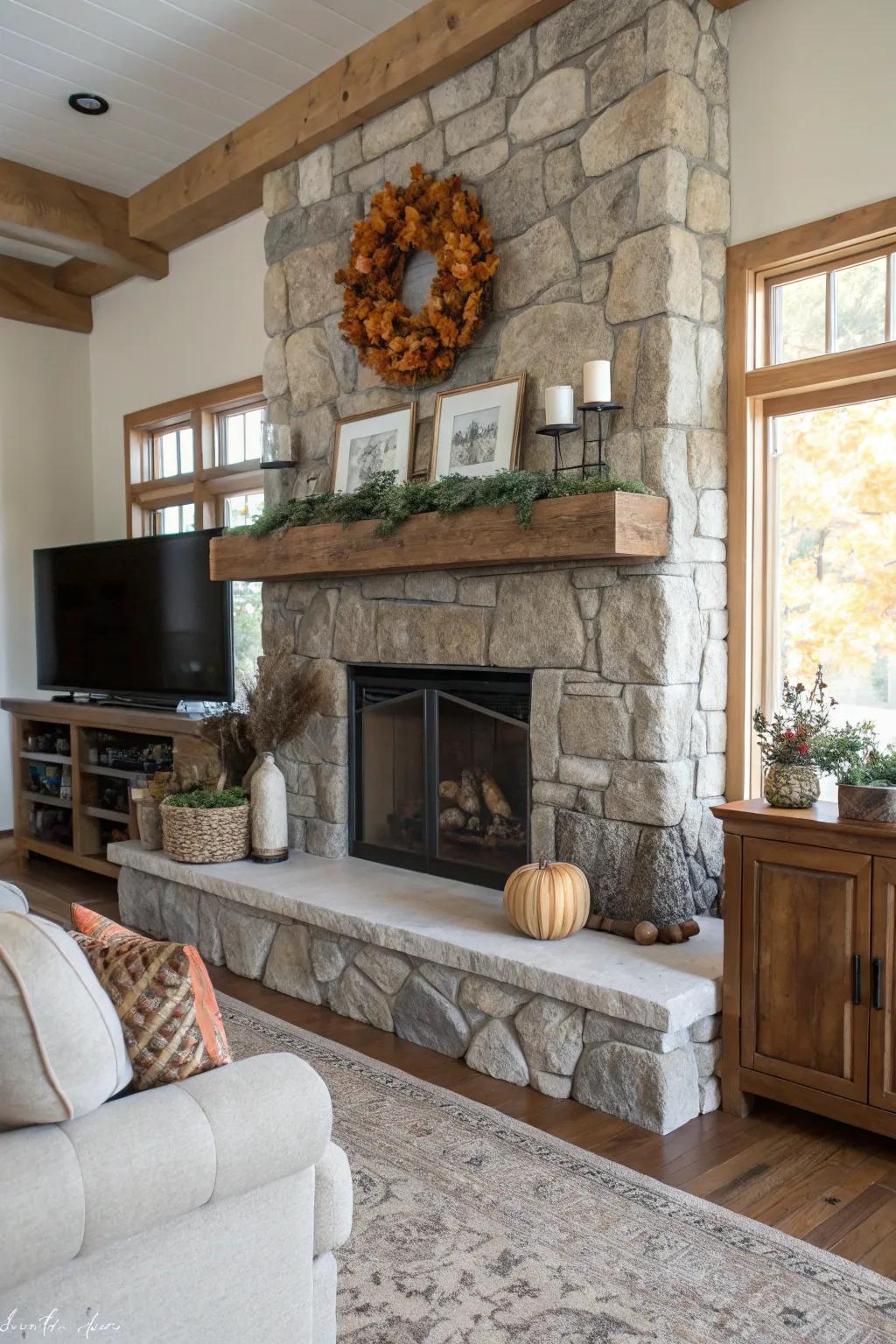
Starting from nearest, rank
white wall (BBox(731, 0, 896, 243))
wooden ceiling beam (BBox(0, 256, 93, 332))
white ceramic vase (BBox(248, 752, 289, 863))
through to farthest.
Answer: white wall (BBox(731, 0, 896, 243)), white ceramic vase (BBox(248, 752, 289, 863)), wooden ceiling beam (BBox(0, 256, 93, 332))

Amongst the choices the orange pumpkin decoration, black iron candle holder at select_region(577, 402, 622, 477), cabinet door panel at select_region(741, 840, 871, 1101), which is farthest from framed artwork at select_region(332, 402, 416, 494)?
cabinet door panel at select_region(741, 840, 871, 1101)

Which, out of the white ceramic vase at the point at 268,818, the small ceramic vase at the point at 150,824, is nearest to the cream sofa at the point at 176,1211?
the white ceramic vase at the point at 268,818

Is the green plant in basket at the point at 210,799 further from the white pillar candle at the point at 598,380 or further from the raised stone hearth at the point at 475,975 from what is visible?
the white pillar candle at the point at 598,380

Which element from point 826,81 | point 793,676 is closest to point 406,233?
point 826,81

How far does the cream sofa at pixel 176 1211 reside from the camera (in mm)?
1296

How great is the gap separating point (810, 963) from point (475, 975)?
94 cm

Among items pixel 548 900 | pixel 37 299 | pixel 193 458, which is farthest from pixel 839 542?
pixel 37 299

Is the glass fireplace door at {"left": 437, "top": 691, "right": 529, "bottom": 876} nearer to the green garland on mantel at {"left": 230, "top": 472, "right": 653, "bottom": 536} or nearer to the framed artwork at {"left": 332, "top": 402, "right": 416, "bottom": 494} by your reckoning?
the green garland on mantel at {"left": 230, "top": 472, "right": 653, "bottom": 536}

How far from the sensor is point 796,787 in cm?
270

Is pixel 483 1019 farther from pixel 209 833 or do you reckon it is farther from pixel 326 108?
pixel 326 108

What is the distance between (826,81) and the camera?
3.04 meters

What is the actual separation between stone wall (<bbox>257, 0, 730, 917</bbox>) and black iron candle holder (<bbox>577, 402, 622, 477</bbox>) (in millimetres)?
35

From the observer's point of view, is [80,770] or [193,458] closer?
[80,770]

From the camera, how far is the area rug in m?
1.90
